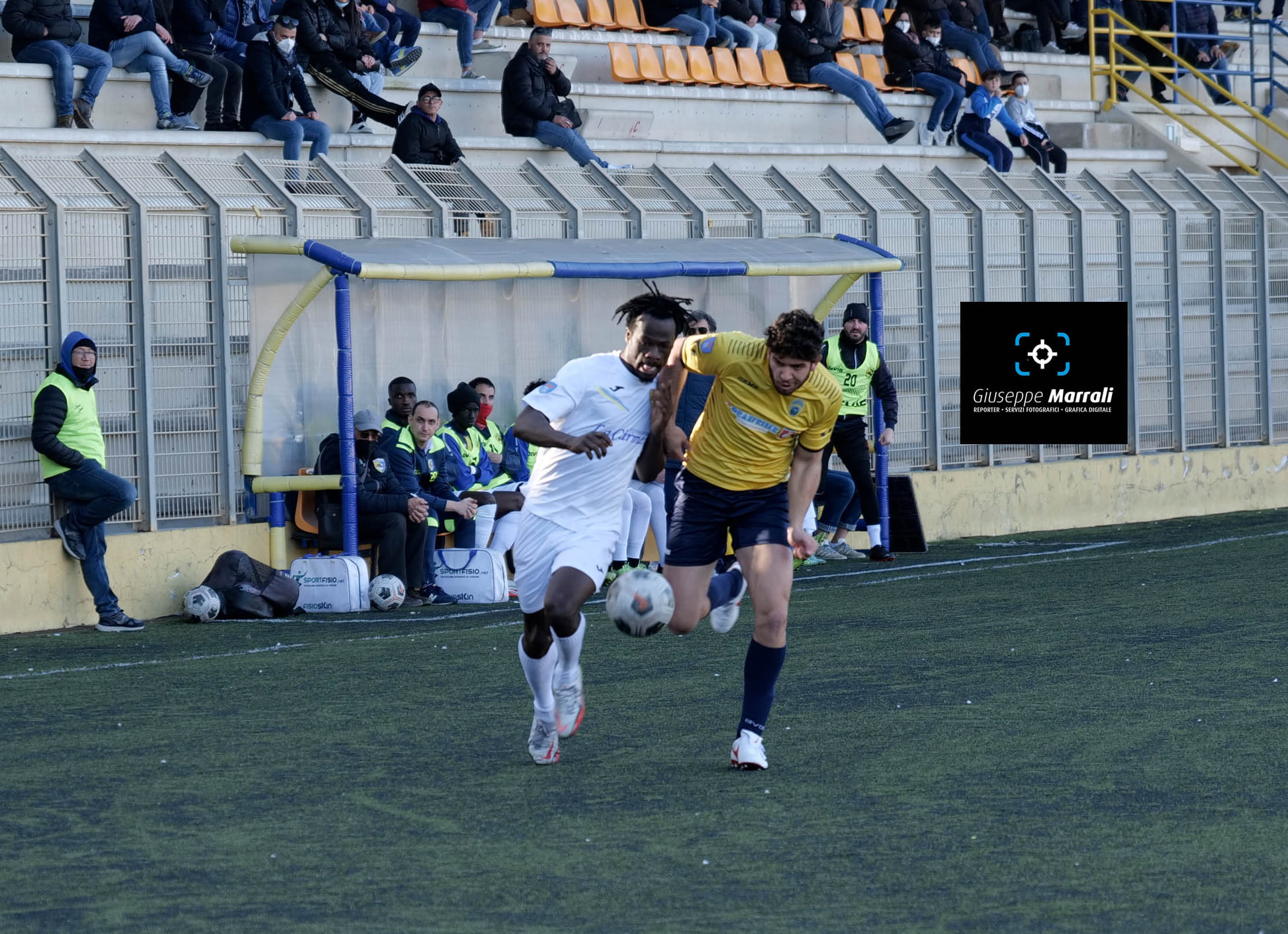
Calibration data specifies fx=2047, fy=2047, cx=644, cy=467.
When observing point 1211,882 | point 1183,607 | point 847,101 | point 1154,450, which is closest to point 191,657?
point 1183,607

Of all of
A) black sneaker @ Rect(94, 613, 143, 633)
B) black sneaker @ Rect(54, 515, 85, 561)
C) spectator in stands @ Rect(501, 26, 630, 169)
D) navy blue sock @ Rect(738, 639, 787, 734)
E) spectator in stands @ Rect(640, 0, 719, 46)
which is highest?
spectator in stands @ Rect(640, 0, 719, 46)

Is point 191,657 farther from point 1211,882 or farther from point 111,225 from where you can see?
point 1211,882

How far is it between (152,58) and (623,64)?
6064 millimetres

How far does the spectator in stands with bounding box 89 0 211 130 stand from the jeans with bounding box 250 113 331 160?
66 cm

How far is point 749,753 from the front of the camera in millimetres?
7422

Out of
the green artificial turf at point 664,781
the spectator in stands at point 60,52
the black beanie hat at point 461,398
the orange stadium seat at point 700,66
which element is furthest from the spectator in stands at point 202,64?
the green artificial turf at point 664,781

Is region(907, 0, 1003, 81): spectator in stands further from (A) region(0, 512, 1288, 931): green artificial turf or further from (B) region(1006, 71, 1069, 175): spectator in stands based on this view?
(A) region(0, 512, 1288, 931): green artificial turf

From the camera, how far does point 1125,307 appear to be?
1897 centimetres

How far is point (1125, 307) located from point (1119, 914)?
1418cm

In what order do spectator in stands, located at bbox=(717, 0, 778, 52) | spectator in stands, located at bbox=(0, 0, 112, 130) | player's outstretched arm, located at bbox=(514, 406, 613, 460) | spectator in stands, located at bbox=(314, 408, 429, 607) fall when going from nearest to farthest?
player's outstretched arm, located at bbox=(514, 406, 613, 460)
spectator in stands, located at bbox=(314, 408, 429, 607)
spectator in stands, located at bbox=(0, 0, 112, 130)
spectator in stands, located at bbox=(717, 0, 778, 52)

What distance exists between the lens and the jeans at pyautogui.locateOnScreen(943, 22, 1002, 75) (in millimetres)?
24156

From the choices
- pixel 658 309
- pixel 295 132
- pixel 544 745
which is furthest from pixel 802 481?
pixel 295 132

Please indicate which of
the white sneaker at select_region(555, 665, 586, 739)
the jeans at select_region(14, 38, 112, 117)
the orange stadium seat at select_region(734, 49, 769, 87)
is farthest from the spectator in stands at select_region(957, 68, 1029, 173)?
the white sneaker at select_region(555, 665, 586, 739)

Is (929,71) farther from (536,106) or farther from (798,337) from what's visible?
(798,337)
